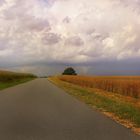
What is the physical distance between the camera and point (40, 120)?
11.4m

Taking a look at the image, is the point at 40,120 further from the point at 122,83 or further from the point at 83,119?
the point at 122,83

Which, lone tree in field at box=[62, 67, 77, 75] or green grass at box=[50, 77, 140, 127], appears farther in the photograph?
lone tree in field at box=[62, 67, 77, 75]

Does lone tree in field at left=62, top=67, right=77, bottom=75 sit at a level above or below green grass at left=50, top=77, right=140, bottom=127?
above

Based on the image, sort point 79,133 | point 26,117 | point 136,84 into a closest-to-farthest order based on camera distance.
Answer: point 79,133, point 26,117, point 136,84

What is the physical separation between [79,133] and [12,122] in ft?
9.88

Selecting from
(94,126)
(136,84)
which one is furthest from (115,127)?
(136,84)

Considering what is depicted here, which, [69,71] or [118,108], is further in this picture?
[69,71]

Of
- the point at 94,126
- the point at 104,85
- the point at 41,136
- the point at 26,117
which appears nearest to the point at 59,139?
the point at 41,136

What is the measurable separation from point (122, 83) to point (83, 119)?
70.8ft

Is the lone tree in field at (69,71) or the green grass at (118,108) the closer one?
the green grass at (118,108)

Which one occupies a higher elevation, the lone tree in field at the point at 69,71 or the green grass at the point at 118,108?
the lone tree in field at the point at 69,71

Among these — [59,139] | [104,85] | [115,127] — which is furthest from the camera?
[104,85]

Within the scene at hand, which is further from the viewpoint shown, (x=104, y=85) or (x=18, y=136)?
(x=104, y=85)

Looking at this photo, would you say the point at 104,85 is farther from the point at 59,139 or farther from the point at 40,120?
the point at 59,139
